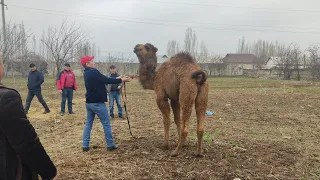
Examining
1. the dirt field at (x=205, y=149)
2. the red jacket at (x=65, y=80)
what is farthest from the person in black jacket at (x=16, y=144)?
the red jacket at (x=65, y=80)

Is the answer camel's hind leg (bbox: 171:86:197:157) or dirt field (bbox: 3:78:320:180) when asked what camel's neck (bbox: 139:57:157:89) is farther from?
dirt field (bbox: 3:78:320:180)

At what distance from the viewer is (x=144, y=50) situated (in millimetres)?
7164

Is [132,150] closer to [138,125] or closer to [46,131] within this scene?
[138,125]

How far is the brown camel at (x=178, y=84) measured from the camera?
6.11 metres

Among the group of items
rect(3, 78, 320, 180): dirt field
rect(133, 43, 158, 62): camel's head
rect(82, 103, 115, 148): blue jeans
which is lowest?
rect(3, 78, 320, 180): dirt field

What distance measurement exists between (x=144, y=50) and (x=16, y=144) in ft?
16.9

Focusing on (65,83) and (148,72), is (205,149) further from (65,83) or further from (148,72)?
(65,83)

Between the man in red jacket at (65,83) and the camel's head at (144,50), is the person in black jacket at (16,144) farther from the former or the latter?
the man in red jacket at (65,83)

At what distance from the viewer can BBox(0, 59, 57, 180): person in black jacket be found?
2215 mm

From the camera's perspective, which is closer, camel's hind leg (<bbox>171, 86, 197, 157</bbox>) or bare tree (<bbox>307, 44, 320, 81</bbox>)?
camel's hind leg (<bbox>171, 86, 197, 157</bbox>)

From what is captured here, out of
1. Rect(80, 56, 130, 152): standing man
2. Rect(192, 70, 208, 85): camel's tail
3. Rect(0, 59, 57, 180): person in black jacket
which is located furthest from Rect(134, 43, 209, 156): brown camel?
Rect(0, 59, 57, 180): person in black jacket

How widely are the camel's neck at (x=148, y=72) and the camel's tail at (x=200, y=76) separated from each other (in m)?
1.34

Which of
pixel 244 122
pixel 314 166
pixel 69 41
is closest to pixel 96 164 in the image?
pixel 314 166

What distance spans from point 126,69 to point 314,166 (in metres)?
44.2
